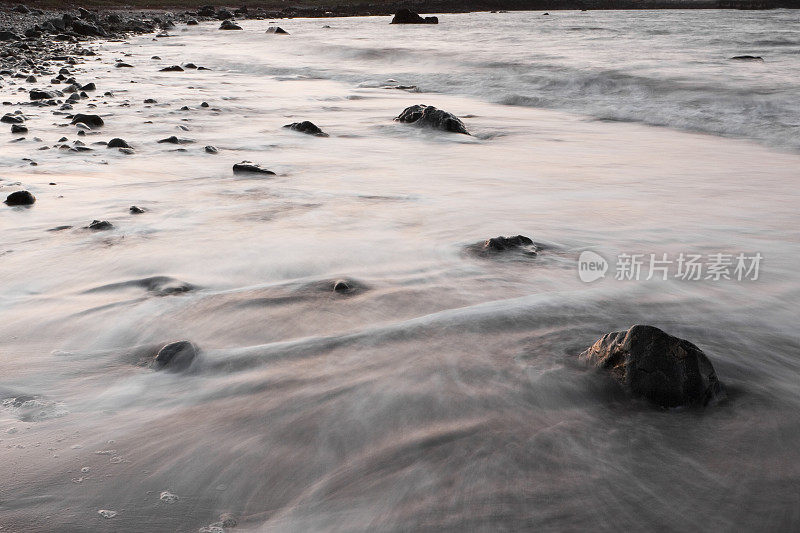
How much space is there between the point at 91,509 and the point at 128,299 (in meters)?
1.06

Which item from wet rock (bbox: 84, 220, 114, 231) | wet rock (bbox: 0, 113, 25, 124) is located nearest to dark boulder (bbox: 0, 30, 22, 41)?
wet rock (bbox: 0, 113, 25, 124)

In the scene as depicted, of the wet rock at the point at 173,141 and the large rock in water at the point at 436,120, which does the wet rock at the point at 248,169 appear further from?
the large rock in water at the point at 436,120

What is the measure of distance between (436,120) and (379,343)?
418 cm

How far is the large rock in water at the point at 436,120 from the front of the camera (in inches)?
221

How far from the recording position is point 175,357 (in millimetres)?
1661

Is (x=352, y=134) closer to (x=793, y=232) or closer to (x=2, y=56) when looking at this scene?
(x=793, y=232)

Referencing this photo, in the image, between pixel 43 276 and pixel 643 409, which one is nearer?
pixel 643 409

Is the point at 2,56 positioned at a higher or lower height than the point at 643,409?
higher

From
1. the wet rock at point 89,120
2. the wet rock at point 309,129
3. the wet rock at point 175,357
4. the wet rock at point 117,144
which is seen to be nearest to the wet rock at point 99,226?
the wet rock at point 175,357

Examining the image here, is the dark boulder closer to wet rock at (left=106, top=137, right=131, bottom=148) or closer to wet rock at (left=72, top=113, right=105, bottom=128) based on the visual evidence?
wet rock at (left=72, top=113, right=105, bottom=128)

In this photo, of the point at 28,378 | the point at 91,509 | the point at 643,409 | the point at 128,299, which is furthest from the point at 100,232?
the point at 643,409

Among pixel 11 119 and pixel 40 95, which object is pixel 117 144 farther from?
pixel 40 95

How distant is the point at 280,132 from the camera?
5.58m

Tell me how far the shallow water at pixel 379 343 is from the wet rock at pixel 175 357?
3 cm
